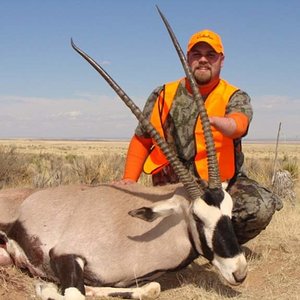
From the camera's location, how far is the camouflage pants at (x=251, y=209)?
5285 millimetres

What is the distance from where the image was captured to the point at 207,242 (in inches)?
162

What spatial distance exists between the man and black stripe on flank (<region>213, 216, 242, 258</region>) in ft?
4.33

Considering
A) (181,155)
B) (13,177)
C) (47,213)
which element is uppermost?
(181,155)

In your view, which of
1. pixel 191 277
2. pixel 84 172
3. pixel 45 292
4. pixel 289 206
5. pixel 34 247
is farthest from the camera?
pixel 84 172

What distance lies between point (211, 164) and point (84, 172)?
8.15 meters

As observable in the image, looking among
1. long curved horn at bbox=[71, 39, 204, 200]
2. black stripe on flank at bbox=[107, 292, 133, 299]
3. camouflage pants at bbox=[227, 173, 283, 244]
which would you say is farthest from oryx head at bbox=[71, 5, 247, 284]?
camouflage pants at bbox=[227, 173, 283, 244]

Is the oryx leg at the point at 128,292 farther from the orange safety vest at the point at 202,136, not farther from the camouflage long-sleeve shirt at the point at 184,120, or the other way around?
the camouflage long-sleeve shirt at the point at 184,120

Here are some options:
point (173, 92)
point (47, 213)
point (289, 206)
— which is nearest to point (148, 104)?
point (173, 92)

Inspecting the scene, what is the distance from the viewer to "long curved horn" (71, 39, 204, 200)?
14.1 ft

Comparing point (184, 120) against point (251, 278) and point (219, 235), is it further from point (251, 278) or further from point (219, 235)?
point (219, 235)

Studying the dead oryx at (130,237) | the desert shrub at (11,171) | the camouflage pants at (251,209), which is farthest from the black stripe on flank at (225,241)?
the desert shrub at (11,171)

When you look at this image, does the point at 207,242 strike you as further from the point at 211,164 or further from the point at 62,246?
the point at 62,246

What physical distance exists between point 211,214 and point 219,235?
0.18 metres

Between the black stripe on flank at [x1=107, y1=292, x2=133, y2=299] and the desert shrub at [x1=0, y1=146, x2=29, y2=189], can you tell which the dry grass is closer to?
the black stripe on flank at [x1=107, y1=292, x2=133, y2=299]
